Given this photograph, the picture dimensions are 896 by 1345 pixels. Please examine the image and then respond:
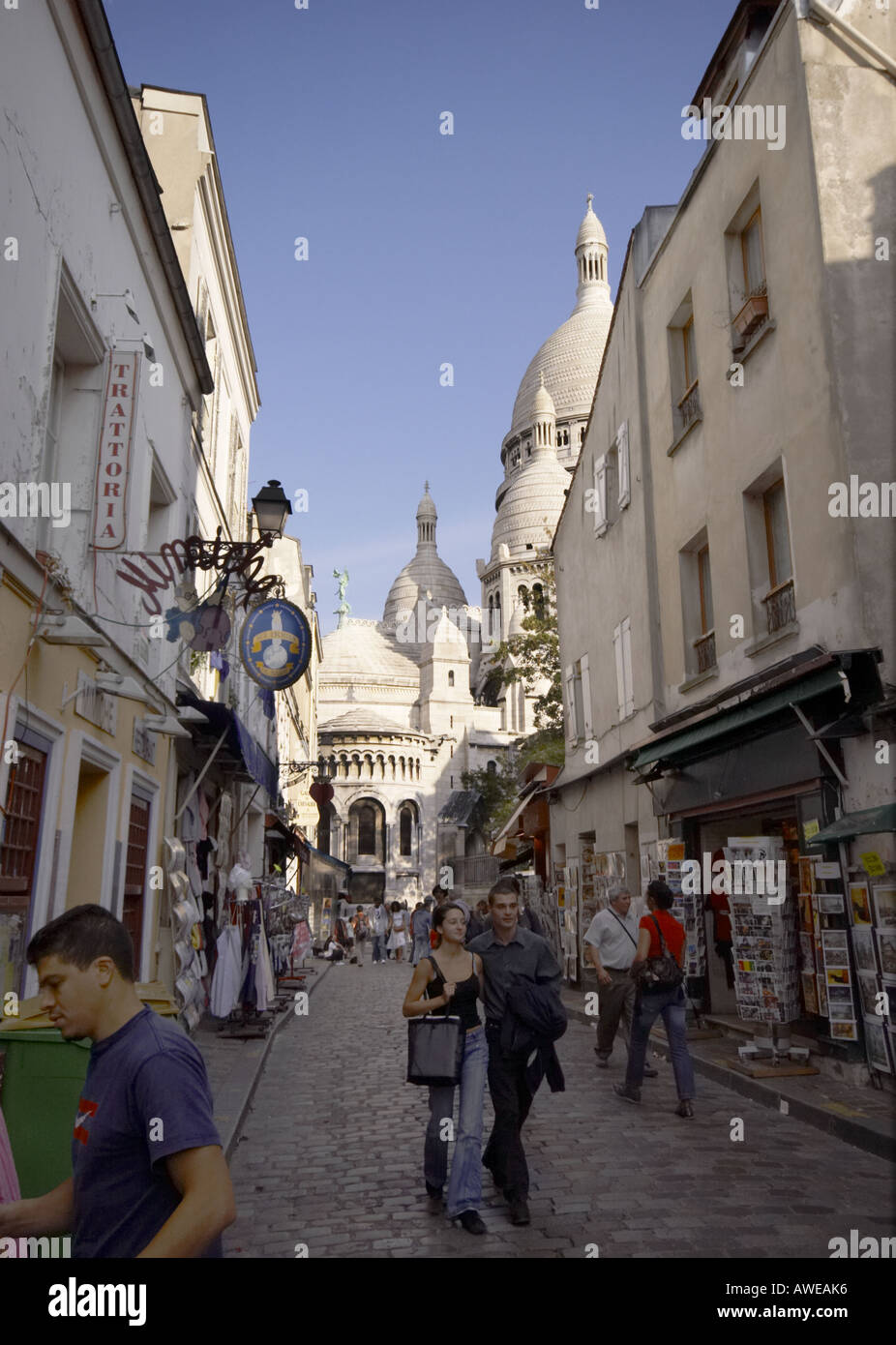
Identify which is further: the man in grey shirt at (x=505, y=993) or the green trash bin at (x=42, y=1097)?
the man in grey shirt at (x=505, y=993)

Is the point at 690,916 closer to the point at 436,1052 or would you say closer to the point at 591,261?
the point at 436,1052

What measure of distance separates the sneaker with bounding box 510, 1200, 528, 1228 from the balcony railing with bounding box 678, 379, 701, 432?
9.35m

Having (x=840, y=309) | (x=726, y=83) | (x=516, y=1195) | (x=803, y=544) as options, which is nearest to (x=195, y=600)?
(x=803, y=544)

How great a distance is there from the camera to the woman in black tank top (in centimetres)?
539

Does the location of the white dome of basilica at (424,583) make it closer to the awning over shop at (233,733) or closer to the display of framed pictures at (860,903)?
the awning over shop at (233,733)

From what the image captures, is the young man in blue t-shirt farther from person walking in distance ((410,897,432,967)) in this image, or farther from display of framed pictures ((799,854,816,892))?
person walking in distance ((410,897,432,967))

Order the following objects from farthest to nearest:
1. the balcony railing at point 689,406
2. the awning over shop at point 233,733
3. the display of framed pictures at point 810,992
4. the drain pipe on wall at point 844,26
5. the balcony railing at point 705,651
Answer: the balcony railing at point 689,406 < the balcony railing at point 705,651 < the awning over shop at point 233,733 < the drain pipe on wall at point 844,26 < the display of framed pictures at point 810,992

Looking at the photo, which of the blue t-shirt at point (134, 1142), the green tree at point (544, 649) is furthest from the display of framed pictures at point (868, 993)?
the green tree at point (544, 649)

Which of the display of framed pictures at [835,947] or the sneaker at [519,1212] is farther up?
the display of framed pictures at [835,947]

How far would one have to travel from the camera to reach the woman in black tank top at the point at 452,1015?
539cm

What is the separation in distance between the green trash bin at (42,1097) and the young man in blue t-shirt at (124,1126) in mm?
1733

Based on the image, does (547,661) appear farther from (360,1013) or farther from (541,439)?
(541,439)

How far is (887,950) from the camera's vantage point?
24.2ft

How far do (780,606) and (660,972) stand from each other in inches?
164
